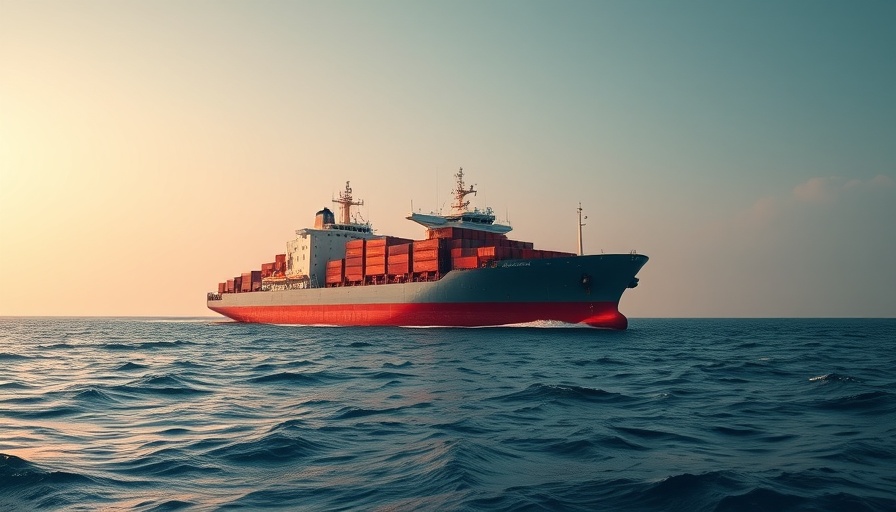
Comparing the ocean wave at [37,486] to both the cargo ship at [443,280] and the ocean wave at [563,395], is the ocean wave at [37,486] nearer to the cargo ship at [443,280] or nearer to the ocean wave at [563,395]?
the ocean wave at [563,395]

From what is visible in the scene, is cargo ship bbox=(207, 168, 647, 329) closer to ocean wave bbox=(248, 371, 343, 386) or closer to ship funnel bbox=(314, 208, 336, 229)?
ship funnel bbox=(314, 208, 336, 229)

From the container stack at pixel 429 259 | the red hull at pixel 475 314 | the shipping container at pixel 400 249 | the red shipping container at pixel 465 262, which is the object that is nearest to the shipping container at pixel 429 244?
the container stack at pixel 429 259

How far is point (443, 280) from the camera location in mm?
51188

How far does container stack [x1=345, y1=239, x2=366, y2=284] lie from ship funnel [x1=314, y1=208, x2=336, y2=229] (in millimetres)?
15539

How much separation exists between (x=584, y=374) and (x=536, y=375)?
1793 millimetres

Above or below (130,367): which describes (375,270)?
above

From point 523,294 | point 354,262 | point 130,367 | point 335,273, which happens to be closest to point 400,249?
point 354,262

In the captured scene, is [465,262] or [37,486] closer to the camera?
[37,486]

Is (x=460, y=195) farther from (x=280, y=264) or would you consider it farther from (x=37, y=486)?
(x=37, y=486)

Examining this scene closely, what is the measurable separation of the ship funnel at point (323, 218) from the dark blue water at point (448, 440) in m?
58.6

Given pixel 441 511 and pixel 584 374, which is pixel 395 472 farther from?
pixel 584 374

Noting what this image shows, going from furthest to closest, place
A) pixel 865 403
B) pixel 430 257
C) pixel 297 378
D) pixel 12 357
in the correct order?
pixel 430 257 → pixel 12 357 → pixel 297 378 → pixel 865 403

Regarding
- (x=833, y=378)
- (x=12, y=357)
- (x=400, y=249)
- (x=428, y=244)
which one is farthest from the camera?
(x=400, y=249)

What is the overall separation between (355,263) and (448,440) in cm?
5424
